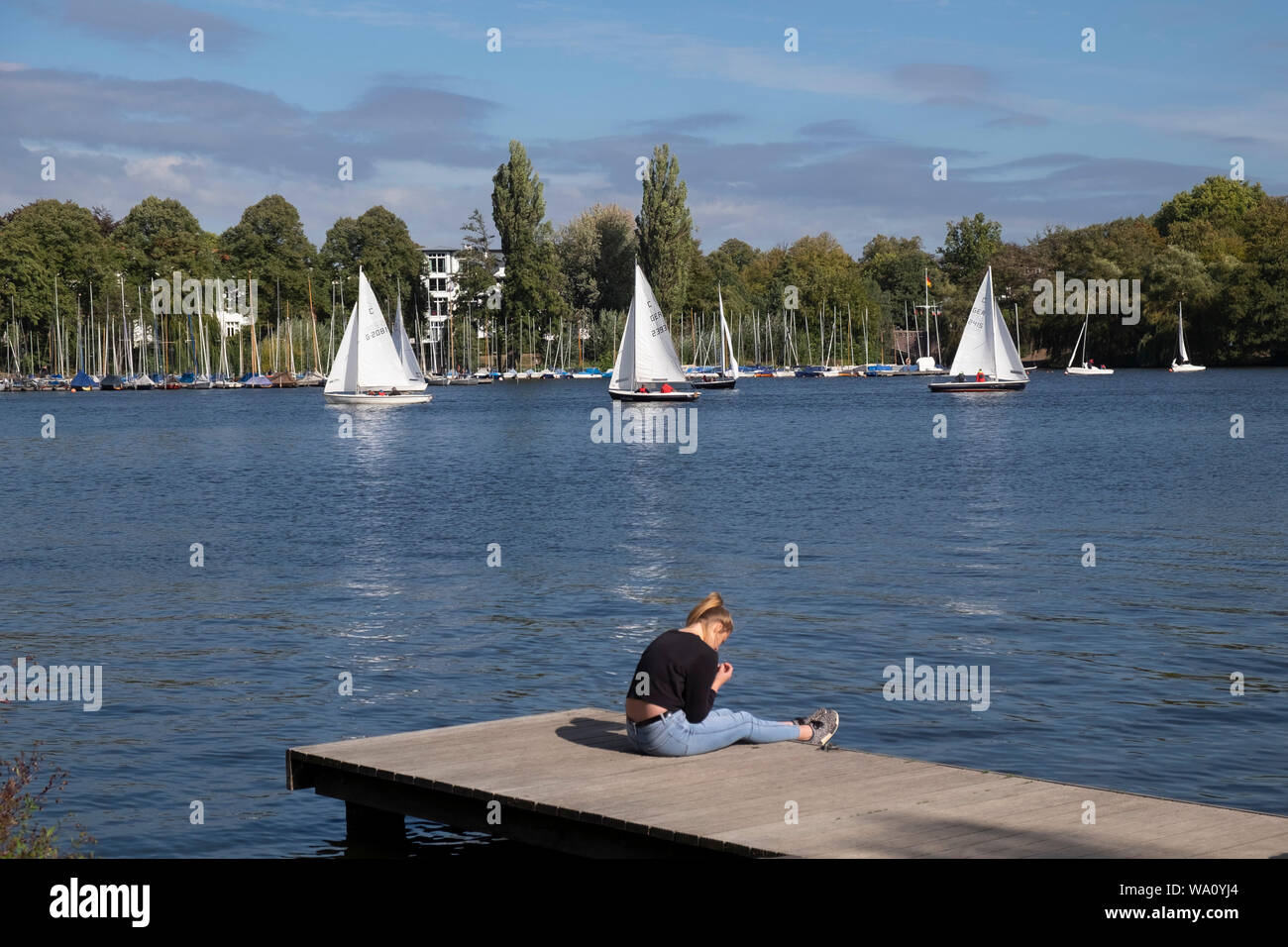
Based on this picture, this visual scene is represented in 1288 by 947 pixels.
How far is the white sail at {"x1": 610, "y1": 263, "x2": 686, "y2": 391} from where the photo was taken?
8506cm

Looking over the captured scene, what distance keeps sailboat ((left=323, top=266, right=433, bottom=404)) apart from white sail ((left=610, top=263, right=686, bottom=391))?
58.7 feet

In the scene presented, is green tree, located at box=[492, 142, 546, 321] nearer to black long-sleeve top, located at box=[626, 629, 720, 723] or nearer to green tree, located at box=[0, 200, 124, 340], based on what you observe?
green tree, located at box=[0, 200, 124, 340]

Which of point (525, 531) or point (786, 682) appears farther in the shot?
point (525, 531)

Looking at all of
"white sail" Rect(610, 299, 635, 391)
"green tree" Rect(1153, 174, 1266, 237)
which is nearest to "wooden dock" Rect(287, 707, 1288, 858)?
"white sail" Rect(610, 299, 635, 391)

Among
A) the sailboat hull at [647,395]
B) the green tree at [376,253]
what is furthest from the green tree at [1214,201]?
the sailboat hull at [647,395]

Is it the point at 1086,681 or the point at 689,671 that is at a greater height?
the point at 689,671

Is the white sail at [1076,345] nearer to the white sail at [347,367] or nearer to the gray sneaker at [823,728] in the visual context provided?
the white sail at [347,367]

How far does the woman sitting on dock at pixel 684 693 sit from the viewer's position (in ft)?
40.0

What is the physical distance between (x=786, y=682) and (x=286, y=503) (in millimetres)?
30234

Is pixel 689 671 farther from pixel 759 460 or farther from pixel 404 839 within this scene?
pixel 759 460

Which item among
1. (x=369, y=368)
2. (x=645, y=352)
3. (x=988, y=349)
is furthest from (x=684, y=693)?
(x=988, y=349)

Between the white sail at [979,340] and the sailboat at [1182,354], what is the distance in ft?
169

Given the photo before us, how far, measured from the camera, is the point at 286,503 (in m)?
46.2
